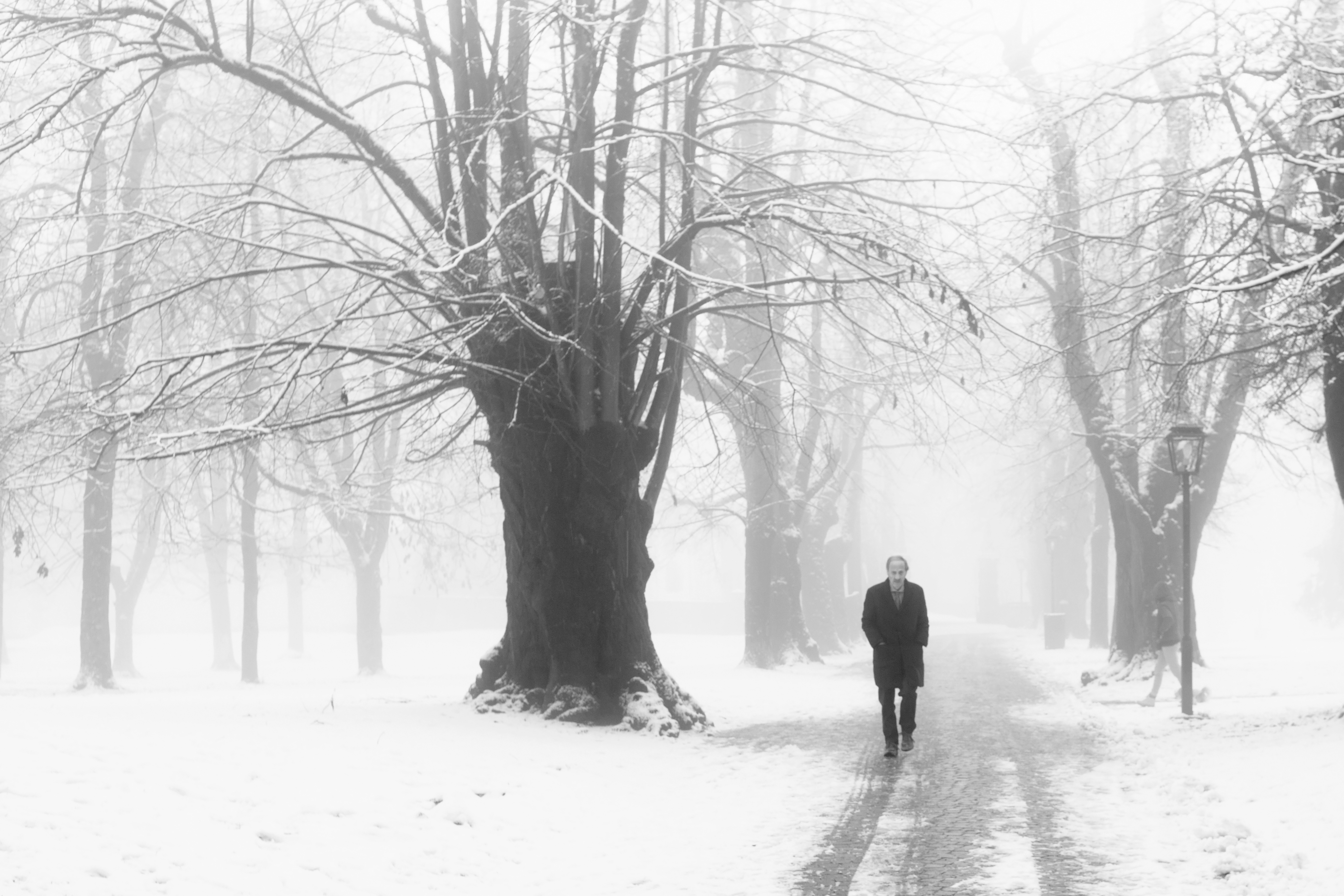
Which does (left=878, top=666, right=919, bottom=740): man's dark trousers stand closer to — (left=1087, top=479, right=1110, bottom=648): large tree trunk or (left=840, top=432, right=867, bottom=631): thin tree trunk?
(left=840, top=432, right=867, bottom=631): thin tree trunk

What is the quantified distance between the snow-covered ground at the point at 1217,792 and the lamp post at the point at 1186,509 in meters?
0.28

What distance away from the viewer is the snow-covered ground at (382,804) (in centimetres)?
657

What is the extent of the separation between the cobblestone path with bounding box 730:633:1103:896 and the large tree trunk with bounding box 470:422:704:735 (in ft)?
4.15

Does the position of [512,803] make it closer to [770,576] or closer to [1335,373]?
[1335,373]

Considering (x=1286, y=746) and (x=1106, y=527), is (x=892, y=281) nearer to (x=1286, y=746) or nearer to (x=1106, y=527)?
(x=1286, y=746)

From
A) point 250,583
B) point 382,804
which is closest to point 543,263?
point 382,804

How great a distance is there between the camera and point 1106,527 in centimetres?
3259

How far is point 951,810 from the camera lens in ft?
29.4

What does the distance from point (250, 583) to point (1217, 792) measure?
21278 millimetres

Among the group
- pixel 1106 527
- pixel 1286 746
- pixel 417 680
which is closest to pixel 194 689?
pixel 417 680

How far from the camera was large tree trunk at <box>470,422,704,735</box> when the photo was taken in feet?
43.3

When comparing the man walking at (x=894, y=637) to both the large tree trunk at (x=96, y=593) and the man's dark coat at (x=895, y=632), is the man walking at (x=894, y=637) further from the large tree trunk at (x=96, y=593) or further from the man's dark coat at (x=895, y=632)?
the large tree trunk at (x=96, y=593)

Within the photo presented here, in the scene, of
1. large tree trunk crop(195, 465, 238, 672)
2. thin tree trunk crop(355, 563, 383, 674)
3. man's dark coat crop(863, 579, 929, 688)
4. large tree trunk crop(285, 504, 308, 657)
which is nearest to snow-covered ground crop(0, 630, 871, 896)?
man's dark coat crop(863, 579, 929, 688)

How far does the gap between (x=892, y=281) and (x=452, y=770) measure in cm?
560
